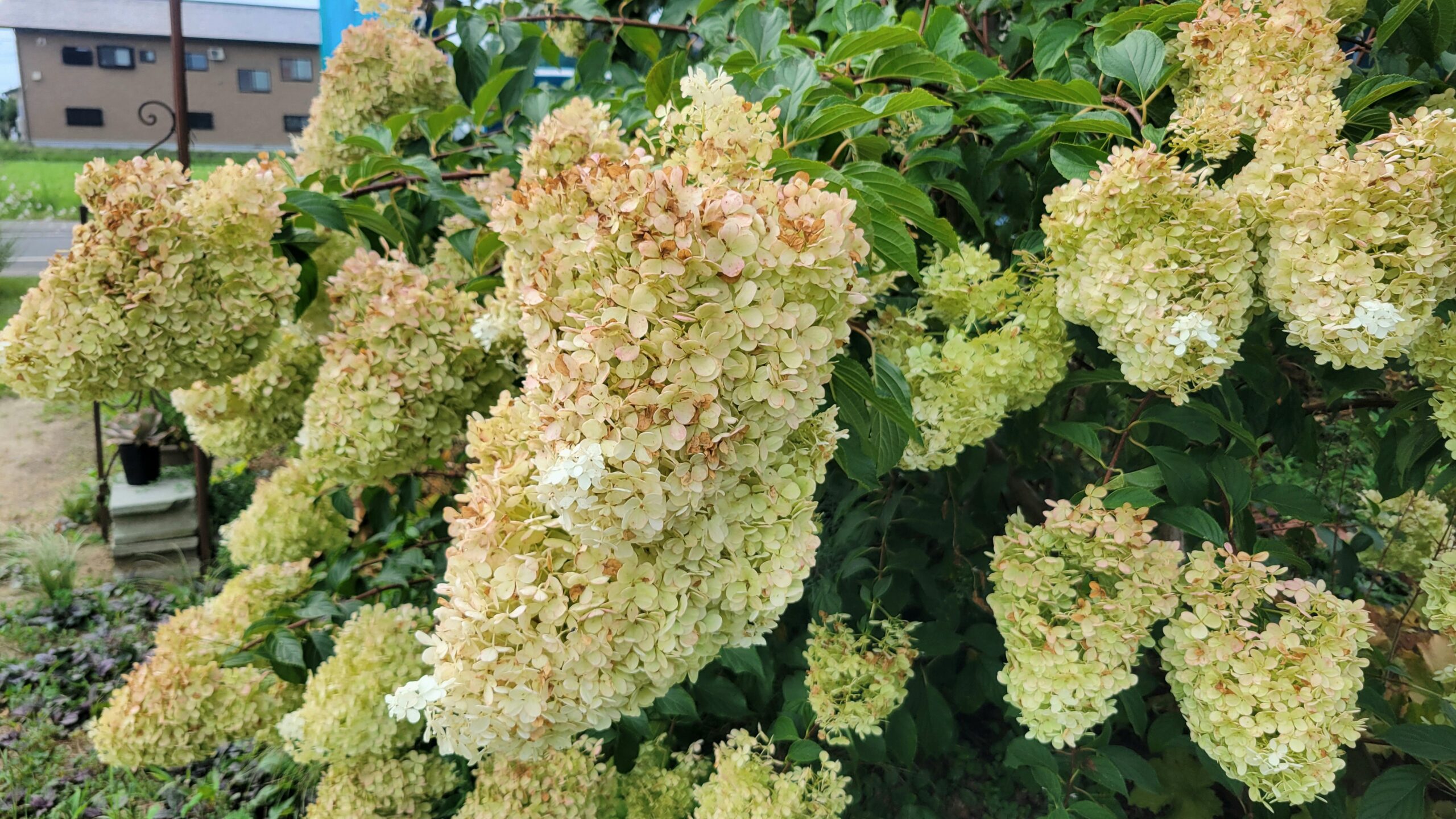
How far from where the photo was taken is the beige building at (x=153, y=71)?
2963 millimetres

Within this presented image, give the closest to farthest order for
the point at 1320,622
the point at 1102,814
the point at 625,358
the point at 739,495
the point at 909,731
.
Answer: the point at 625,358 → the point at 739,495 → the point at 1320,622 → the point at 1102,814 → the point at 909,731

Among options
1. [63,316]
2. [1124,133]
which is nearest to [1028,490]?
[1124,133]

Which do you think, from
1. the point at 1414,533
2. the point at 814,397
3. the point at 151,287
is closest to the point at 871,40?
the point at 814,397

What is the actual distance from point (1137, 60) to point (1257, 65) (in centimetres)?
14

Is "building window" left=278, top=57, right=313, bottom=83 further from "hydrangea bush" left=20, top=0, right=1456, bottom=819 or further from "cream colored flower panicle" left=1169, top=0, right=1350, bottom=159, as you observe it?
"cream colored flower panicle" left=1169, top=0, right=1350, bottom=159

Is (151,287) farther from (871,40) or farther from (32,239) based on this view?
(32,239)

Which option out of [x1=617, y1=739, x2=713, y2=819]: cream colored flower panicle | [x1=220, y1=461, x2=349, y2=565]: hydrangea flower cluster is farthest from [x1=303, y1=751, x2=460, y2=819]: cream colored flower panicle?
[x1=220, y1=461, x2=349, y2=565]: hydrangea flower cluster

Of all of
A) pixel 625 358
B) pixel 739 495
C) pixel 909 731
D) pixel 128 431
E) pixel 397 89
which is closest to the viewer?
pixel 625 358

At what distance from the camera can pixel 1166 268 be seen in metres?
0.90

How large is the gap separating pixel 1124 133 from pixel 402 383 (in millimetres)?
1012

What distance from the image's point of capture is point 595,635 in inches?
28.8

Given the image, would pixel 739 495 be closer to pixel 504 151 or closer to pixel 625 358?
pixel 625 358

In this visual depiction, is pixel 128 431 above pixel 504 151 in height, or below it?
below

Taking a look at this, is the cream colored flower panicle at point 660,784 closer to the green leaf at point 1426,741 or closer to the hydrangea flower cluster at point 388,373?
the hydrangea flower cluster at point 388,373
